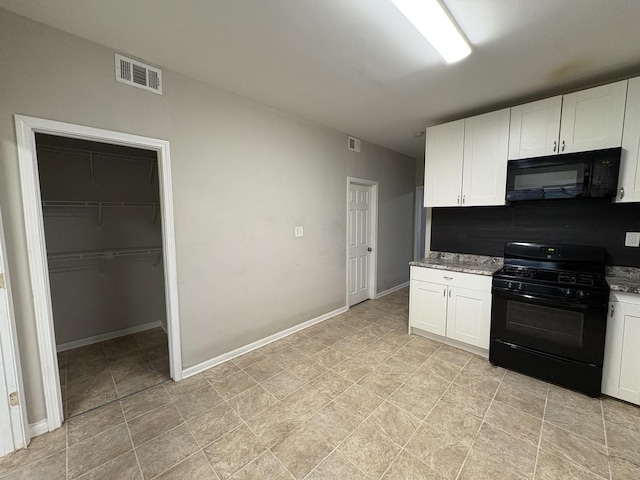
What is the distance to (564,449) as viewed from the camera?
1650mm

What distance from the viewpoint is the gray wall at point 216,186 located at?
167cm

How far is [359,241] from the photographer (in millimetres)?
4332

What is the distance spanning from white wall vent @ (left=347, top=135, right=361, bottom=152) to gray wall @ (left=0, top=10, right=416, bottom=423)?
0.33ft

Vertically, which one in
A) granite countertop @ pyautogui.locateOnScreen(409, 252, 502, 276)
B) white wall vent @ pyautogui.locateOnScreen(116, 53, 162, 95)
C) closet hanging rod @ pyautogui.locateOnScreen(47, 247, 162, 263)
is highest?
white wall vent @ pyautogui.locateOnScreen(116, 53, 162, 95)

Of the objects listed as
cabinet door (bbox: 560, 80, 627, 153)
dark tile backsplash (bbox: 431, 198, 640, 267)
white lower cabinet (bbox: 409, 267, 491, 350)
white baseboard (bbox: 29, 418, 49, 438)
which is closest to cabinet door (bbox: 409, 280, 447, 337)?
white lower cabinet (bbox: 409, 267, 491, 350)

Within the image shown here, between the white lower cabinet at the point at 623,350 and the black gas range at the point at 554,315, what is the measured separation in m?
0.08

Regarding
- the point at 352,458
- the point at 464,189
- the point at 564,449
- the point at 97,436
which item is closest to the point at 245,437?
the point at 352,458

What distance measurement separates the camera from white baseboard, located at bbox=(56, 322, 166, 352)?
2.89 m

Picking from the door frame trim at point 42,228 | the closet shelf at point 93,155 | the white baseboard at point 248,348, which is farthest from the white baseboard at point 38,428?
the closet shelf at point 93,155

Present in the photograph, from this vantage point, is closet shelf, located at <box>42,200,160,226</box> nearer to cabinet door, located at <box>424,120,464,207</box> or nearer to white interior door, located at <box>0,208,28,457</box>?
A: white interior door, located at <box>0,208,28,457</box>

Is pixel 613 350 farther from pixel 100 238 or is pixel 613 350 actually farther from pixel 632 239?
pixel 100 238

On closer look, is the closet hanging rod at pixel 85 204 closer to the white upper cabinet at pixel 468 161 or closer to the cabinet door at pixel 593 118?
the white upper cabinet at pixel 468 161

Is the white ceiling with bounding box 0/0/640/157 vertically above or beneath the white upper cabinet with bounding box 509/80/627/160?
above

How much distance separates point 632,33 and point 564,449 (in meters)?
2.74
